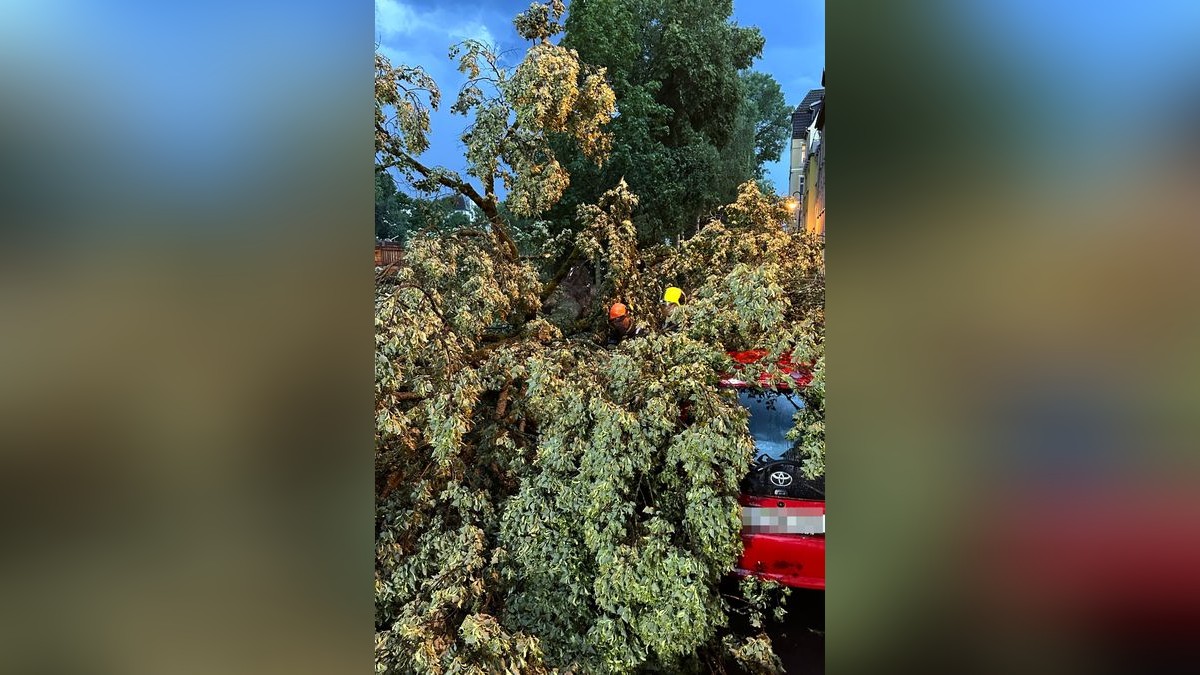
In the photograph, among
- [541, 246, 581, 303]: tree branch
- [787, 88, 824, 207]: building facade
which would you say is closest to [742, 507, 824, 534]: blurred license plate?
[787, 88, 824, 207]: building facade

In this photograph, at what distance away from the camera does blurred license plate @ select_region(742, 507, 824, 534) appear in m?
1.69

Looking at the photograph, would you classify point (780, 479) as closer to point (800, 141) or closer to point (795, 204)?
point (795, 204)

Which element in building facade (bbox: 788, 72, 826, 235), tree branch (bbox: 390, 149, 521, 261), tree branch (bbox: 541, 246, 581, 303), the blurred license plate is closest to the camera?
building facade (bbox: 788, 72, 826, 235)

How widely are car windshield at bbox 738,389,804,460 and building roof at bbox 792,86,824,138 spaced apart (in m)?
0.82

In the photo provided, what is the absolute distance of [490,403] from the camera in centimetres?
220

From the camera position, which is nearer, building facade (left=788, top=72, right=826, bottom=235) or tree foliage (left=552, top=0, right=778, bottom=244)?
building facade (left=788, top=72, right=826, bottom=235)

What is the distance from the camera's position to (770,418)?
179cm
